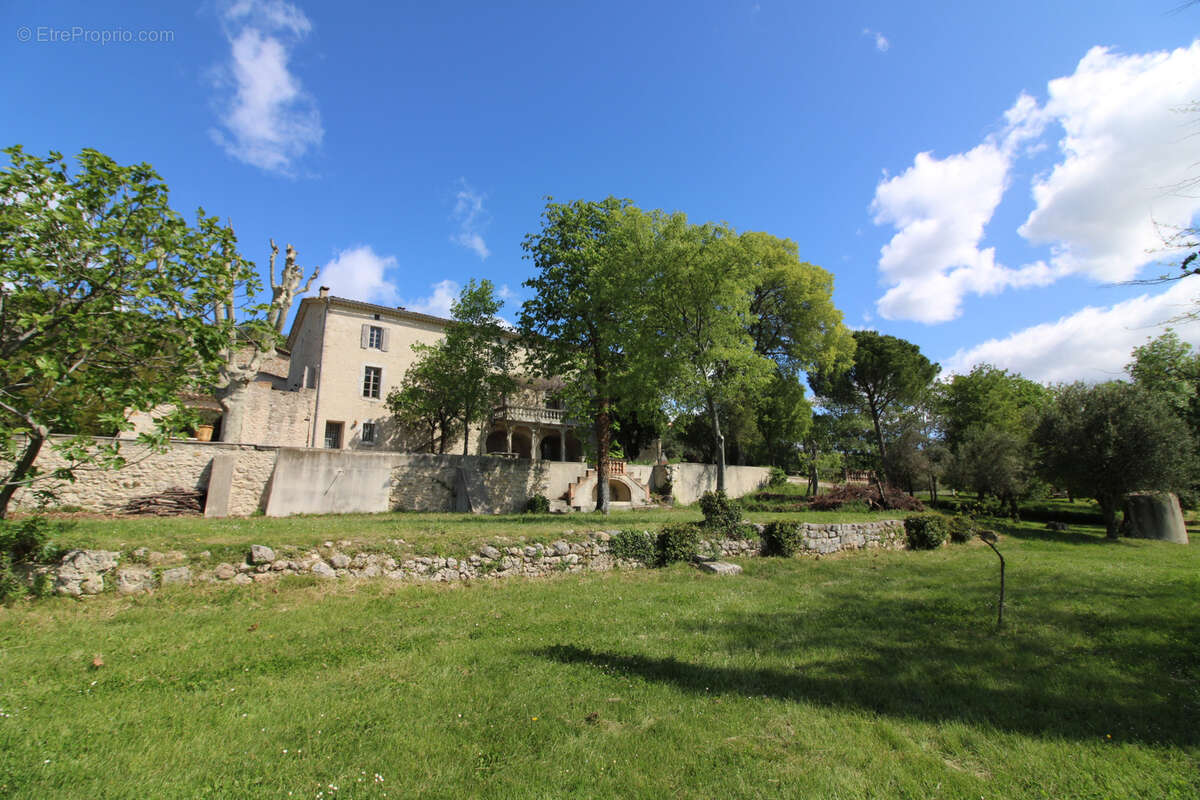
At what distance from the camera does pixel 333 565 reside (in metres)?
8.55

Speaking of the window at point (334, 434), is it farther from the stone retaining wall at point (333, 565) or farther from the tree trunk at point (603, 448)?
the stone retaining wall at point (333, 565)

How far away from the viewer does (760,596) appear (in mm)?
8805

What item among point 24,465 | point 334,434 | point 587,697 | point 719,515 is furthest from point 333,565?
point 334,434

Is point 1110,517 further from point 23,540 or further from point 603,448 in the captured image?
point 23,540

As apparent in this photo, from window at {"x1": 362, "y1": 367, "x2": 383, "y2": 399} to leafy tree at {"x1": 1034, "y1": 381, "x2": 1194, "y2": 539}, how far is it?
3331 centimetres

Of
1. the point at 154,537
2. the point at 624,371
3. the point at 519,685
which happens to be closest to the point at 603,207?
the point at 624,371

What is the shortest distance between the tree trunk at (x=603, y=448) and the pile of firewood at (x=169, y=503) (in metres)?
12.5

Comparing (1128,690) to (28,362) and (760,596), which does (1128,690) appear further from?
(28,362)

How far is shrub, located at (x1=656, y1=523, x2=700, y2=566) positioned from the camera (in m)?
11.5

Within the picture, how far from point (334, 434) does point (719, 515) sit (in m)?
24.1

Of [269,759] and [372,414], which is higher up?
[372,414]

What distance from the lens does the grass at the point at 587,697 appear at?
131 inches

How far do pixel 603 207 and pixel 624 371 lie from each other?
737cm

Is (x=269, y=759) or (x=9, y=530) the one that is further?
(x=9, y=530)
